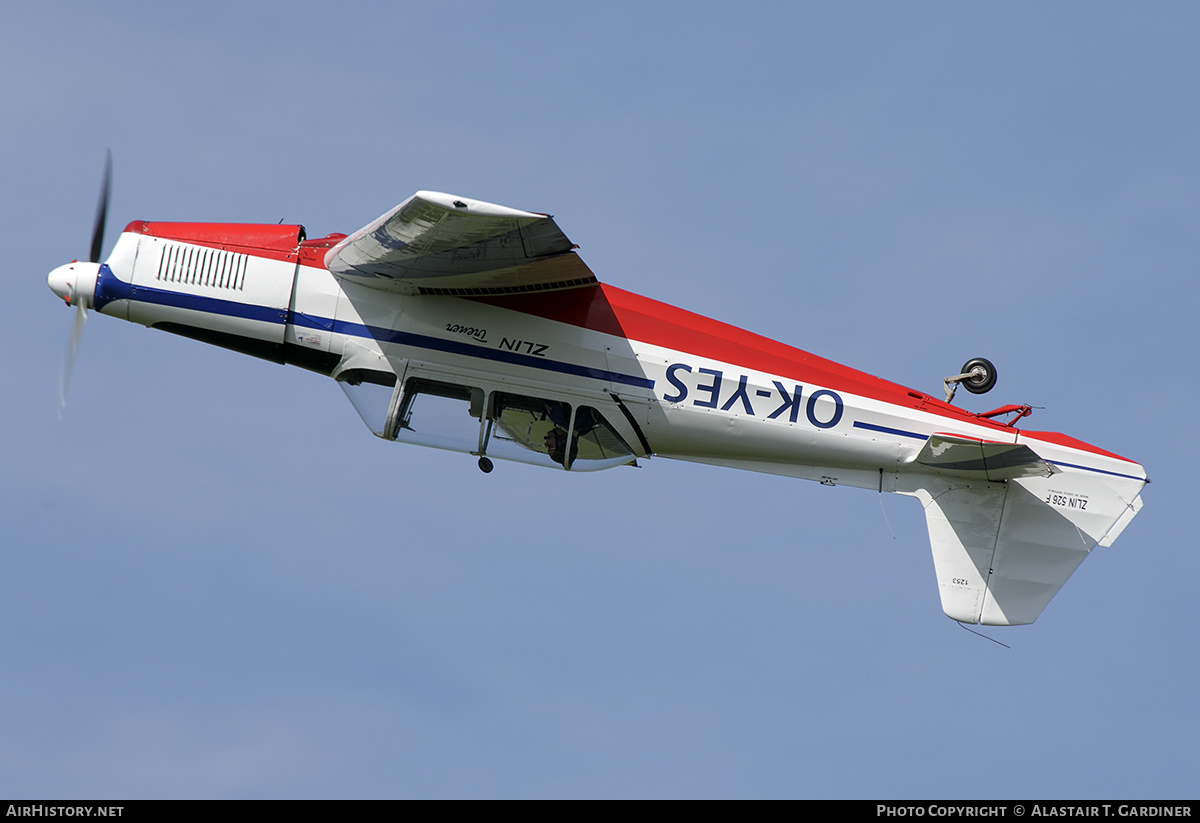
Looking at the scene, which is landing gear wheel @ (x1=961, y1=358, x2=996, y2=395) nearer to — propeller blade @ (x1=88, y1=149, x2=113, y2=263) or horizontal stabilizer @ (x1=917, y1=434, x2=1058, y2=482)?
horizontal stabilizer @ (x1=917, y1=434, x2=1058, y2=482)

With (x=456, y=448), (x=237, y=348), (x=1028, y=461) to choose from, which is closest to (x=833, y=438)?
(x=1028, y=461)

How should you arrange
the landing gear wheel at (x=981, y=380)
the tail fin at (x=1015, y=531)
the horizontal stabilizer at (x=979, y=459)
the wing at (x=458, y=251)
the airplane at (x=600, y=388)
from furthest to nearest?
the landing gear wheel at (x=981, y=380) → the tail fin at (x=1015, y=531) → the airplane at (x=600, y=388) → the horizontal stabilizer at (x=979, y=459) → the wing at (x=458, y=251)

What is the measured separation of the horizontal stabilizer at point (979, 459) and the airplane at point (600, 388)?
0.11 feet

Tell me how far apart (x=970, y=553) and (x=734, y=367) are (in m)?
4.36

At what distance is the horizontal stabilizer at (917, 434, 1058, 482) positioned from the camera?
18297 millimetres

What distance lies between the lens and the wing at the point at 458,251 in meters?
16.5

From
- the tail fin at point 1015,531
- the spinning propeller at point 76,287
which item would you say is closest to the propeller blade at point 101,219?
the spinning propeller at point 76,287

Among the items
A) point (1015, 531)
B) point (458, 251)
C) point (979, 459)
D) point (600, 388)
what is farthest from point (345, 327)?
point (1015, 531)

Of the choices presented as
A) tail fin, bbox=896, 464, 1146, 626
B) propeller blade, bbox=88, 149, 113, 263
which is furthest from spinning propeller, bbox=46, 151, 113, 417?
tail fin, bbox=896, 464, 1146, 626

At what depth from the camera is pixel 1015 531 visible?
19422mm

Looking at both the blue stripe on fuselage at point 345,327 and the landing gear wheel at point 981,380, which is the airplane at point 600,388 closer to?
the blue stripe on fuselage at point 345,327

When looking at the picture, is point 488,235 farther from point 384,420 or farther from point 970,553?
point 970,553

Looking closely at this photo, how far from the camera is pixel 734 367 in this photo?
19.0 m

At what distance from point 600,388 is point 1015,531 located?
20.8 feet
